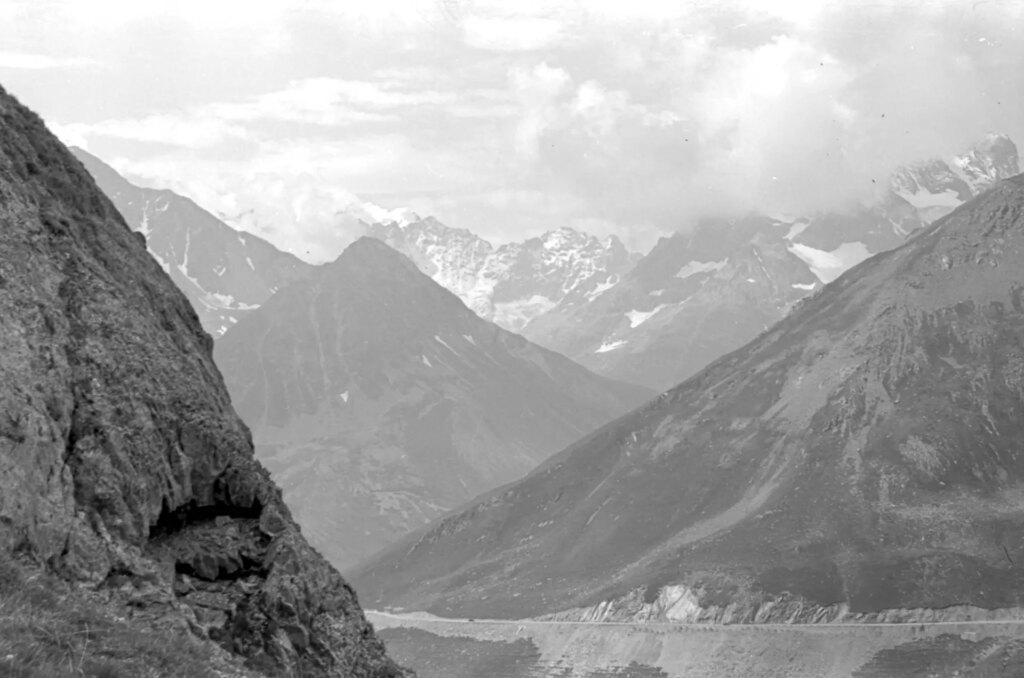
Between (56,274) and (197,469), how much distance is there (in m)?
8.10

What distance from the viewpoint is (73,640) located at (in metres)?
25.1

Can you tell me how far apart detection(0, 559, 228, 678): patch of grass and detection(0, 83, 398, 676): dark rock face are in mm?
2023

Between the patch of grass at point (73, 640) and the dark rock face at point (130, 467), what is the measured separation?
6.64ft

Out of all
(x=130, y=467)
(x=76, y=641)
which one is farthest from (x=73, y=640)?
(x=130, y=467)

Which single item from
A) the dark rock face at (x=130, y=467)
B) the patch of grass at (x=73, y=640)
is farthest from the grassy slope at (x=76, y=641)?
the dark rock face at (x=130, y=467)

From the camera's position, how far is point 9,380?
34125mm

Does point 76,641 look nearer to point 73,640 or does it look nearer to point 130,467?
point 73,640

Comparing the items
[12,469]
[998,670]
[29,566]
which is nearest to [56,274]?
[12,469]

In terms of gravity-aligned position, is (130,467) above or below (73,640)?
above

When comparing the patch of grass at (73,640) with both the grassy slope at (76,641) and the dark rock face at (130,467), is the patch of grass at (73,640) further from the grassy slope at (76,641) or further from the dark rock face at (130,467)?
the dark rock face at (130,467)

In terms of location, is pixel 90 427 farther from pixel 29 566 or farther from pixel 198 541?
pixel 29 566

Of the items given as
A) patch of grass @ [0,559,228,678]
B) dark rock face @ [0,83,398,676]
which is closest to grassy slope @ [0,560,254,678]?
patch of grass @ [0,559,228,678]

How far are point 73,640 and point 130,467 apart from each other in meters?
14.1

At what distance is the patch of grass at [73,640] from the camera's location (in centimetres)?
2223
